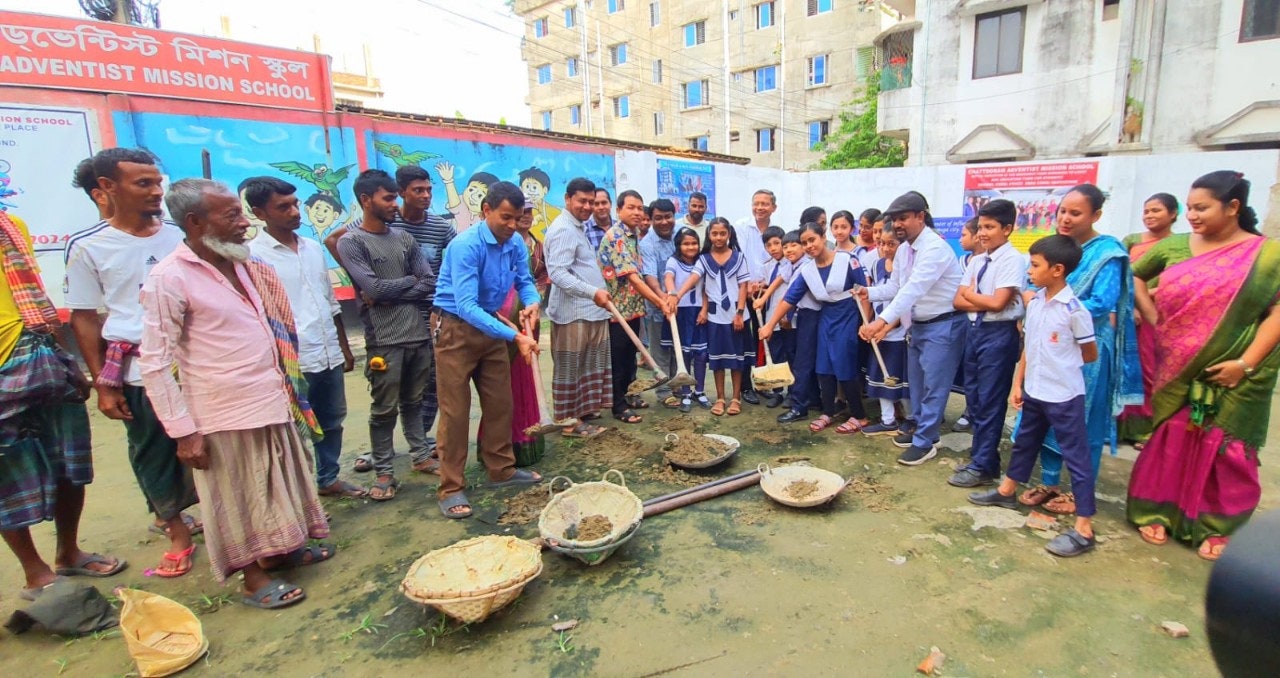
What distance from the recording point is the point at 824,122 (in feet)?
86.1

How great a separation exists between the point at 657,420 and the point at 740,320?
114 cm

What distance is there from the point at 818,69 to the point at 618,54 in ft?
37.7

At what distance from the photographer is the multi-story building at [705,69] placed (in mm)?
25594

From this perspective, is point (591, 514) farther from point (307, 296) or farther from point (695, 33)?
point (695, 33)

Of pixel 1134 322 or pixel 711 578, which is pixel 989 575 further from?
pixel 1134 322

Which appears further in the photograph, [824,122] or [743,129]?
[743,129]

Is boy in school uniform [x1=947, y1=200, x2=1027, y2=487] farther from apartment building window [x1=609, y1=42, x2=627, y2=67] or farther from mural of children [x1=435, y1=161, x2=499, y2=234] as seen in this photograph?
apartment building window [x1=609, y1=42, x2=627, y2=67]

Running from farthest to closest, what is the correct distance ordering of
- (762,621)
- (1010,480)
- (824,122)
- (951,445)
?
(824,122), (951,445), (1010,480), (762,621)

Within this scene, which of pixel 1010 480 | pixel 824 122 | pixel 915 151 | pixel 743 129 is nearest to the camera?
pixel 1010 480

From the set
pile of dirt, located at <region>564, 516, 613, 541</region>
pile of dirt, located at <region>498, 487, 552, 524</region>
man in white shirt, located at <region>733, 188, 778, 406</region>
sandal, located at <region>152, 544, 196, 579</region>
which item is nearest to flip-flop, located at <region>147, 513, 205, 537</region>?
sandal, located at <region>152, 544, 196, 579</region>

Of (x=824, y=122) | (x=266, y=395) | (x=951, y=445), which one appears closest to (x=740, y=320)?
(x=951, y=445)

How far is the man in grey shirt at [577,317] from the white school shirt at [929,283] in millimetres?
2001

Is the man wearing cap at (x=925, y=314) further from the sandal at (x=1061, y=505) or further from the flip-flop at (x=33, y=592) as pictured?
the flip-flop at (x=33, y=592)

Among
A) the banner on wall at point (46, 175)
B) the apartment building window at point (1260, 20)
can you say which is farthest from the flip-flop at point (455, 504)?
the apartment building window at point (1260, 20)
